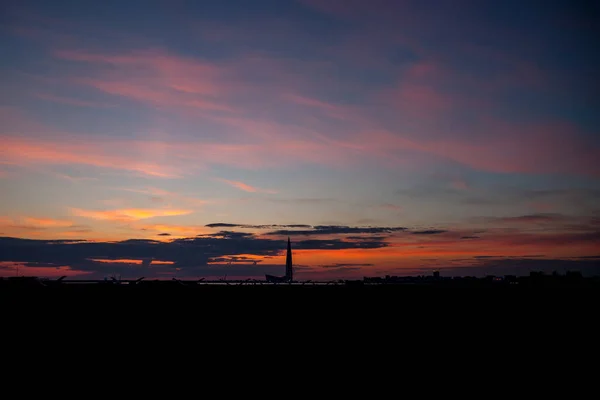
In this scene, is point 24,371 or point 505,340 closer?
point 24,371

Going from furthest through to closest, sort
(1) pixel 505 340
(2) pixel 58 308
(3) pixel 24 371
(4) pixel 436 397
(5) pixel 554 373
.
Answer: (2) pixel 58 308
(1) pixel 505 340
(5) pixel 554 373
(3) pixel 24 371
(4) pixel 436 397

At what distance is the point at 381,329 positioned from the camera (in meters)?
44.8

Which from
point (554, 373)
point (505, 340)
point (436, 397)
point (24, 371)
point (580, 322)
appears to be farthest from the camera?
point (580, 322)

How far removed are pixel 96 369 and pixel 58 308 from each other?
3704 cm

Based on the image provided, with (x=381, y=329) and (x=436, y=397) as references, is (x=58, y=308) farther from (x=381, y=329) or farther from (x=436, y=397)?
(x=436, y=397)

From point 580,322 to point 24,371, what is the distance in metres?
48.5

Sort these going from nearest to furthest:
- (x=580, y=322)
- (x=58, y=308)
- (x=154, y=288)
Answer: (x=580, y=322), (x=58, y=308), (x=154, y=288)

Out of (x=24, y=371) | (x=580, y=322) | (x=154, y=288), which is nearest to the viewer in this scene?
(x=24, y=371)

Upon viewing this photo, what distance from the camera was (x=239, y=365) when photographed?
28.0m

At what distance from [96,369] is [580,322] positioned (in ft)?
149

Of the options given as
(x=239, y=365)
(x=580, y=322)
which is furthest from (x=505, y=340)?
(x=239, y=365)

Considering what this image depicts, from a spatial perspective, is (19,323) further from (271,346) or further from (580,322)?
(580,322)

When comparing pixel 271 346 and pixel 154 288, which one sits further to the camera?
pixel 154 288

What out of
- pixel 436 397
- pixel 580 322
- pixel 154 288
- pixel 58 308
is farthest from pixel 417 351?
pixel 154 288
